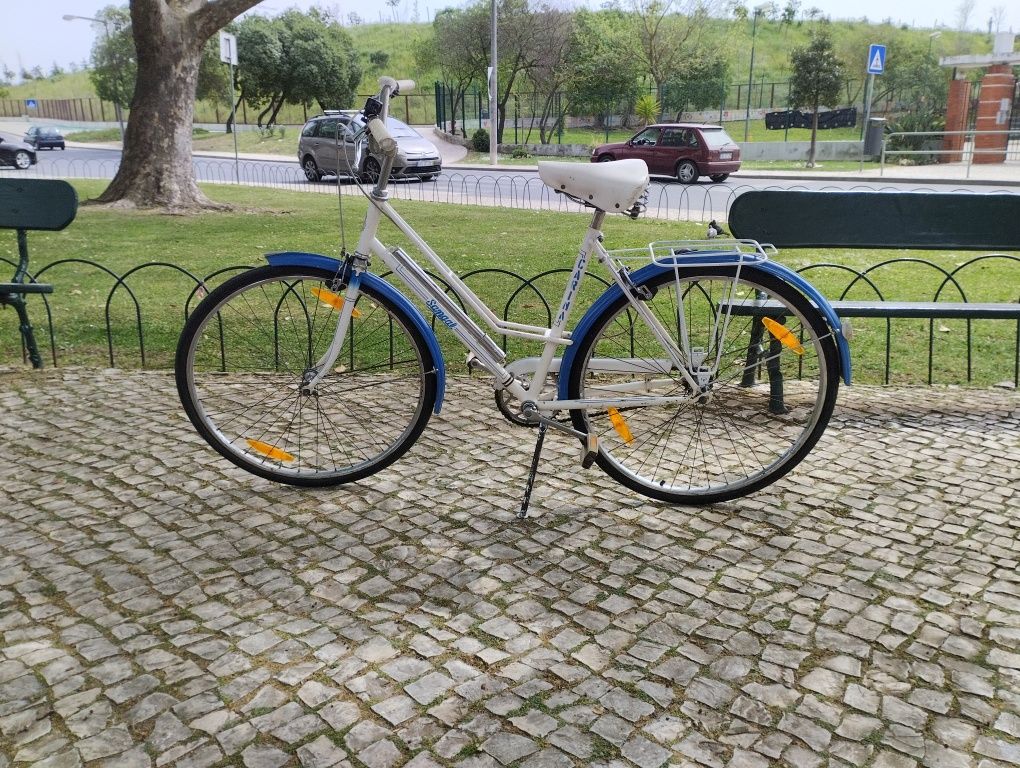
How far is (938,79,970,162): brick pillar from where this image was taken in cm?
→ 3117

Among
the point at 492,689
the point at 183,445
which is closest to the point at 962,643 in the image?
the point at 492,689

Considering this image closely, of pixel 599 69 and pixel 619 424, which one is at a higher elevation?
pixel 599 69

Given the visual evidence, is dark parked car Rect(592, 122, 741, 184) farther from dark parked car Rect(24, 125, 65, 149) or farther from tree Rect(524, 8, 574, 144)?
dark parked car Rect(24, 125, 65, 149)

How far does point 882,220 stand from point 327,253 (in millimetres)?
6544

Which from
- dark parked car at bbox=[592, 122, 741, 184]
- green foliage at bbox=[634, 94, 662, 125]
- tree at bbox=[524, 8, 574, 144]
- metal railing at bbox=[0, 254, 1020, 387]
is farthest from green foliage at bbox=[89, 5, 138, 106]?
metal railing at bbox=[0, 254, 1020, 387]

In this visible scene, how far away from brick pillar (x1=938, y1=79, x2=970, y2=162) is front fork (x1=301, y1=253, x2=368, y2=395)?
Result: 104 feet

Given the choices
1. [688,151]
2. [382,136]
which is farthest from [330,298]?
[688,151]

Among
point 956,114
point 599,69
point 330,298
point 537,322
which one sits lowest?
point 537,322

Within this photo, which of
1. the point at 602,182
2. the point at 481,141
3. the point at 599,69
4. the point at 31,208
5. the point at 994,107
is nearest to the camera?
the point at 602,182

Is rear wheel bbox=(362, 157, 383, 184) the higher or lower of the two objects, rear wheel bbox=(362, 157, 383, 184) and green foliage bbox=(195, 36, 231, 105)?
the lower

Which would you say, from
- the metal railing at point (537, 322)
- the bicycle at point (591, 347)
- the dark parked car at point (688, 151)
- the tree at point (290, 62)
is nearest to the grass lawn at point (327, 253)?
the metal railing at point (537, 322)

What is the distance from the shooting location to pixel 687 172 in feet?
73.9

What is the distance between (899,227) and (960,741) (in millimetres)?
3367

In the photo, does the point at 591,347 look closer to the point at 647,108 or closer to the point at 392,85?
the point at 392,85
